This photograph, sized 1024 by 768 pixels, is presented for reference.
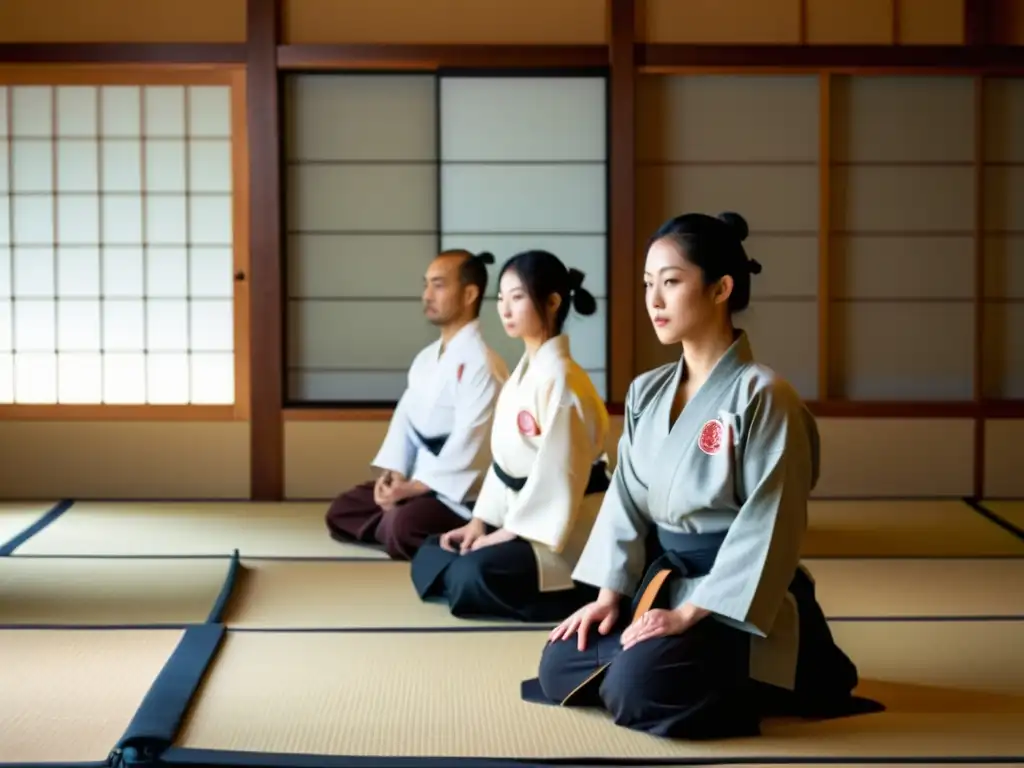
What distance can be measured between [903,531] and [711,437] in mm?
2510

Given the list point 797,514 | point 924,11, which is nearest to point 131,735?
point 797,514

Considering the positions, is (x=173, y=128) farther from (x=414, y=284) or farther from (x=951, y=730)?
(x=951, y=730)

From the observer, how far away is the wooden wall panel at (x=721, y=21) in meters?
5.61

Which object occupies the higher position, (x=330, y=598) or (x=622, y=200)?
(x=622, y=200)

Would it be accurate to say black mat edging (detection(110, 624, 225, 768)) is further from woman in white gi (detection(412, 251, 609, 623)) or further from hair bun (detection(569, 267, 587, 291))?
hair bun (detection(569, 267, 587, 291))

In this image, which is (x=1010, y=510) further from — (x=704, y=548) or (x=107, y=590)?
(x=107, y=590)

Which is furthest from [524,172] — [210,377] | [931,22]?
[931,22]

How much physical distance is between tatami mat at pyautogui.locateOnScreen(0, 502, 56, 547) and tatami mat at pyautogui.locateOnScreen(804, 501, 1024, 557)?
281cm

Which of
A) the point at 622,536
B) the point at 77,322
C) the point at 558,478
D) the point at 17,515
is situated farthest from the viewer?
the point at 77,322

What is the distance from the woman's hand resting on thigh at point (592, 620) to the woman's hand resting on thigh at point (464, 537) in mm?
974

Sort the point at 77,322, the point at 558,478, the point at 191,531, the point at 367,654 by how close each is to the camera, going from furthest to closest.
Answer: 1. the point at 77,322
2. the point at 191,531
3. the point at 558,478
4. the point at 367,654

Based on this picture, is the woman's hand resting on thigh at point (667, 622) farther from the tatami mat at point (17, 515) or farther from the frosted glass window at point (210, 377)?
the frosted glass window at point (210, 377)

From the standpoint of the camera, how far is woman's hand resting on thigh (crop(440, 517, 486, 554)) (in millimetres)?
3822

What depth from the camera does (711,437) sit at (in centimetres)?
271
